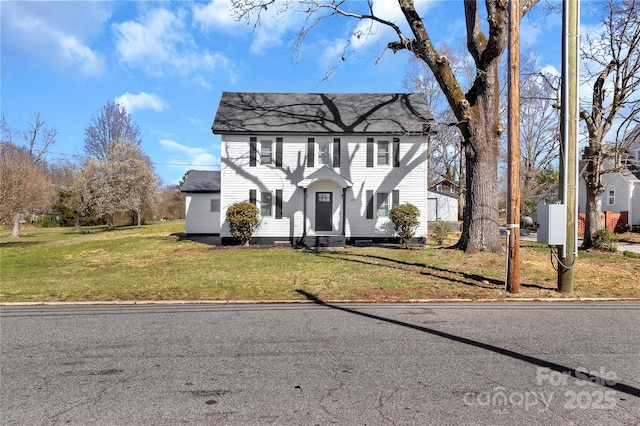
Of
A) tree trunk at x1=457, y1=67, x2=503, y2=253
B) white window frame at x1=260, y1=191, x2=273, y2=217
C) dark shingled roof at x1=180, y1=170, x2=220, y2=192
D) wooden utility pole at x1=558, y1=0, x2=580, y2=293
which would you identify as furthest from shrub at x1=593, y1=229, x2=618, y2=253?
dark shingled roof at x1=180, y1=170, x2=220, y2=192

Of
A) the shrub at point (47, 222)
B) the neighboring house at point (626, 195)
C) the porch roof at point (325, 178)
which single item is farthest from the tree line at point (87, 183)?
the neighboring house at point (626, 195)

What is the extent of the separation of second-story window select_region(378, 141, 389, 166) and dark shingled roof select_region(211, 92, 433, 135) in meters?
0.65

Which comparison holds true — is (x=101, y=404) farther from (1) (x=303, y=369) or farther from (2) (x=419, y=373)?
(2) (x=419, y=373)

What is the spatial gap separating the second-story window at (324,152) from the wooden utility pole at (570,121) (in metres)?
12.6

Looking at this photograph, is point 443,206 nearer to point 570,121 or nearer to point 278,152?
point 278,152

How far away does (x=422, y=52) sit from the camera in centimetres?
1260

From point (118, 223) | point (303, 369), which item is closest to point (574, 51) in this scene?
point (303, 369)

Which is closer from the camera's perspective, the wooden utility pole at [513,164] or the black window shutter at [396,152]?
the wooden utility pole at [513,164]

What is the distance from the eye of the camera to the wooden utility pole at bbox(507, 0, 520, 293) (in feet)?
26.6

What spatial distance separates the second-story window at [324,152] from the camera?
65.0 feet

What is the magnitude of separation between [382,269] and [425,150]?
34.3 ft

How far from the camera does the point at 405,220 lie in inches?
712

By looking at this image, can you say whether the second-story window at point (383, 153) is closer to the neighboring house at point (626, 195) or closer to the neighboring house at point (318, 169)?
the neighboring house at point (318, 169)

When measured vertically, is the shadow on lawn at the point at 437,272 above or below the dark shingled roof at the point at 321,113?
below
